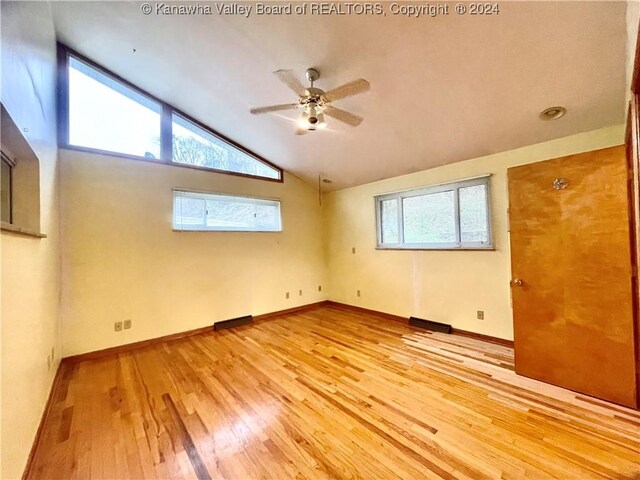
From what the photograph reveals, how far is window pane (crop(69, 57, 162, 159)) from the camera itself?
309 centimetres

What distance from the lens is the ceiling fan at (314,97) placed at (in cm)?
194

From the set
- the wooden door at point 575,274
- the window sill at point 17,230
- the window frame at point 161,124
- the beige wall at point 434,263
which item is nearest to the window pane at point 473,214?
the beige wall at point 434,263

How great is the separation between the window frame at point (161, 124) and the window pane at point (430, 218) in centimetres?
237

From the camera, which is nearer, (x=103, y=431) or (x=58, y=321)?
(x=103, y=431)

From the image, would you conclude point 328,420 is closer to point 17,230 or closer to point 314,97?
point 17,230

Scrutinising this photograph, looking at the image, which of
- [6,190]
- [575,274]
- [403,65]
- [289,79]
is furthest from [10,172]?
[575,274]

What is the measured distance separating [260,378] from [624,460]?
2.52 meters

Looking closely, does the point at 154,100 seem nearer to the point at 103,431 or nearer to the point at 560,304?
the point at 103,431

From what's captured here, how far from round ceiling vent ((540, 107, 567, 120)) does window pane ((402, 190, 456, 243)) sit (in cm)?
129

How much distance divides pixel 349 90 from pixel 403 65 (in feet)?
2.26

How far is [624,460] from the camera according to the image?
1486mm

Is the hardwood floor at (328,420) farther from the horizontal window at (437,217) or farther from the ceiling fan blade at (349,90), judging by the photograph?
the ceiling fan blade at (349,90)

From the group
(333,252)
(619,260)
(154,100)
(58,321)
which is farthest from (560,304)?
(154,100)

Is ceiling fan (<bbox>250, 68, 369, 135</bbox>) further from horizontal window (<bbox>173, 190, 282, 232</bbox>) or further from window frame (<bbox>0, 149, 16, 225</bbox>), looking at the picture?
horizontal window (<bbox>173, 190, 282, 232</bbox>)
